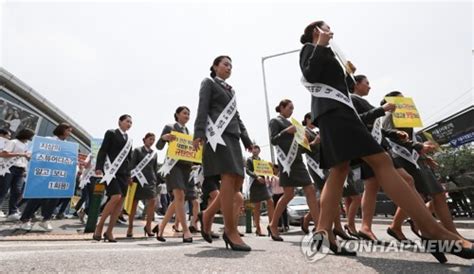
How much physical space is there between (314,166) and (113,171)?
286 cm

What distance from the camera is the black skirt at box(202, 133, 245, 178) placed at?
10.8ft

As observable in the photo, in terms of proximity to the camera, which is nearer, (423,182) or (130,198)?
(423,182)

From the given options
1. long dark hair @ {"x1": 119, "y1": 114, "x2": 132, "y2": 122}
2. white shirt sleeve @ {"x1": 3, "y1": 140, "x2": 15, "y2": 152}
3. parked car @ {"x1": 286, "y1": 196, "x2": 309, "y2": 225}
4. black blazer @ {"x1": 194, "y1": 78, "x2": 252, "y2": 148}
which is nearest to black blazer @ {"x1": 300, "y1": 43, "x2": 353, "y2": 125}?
black blazer @ {"x1": 194, "y1": 78, "x2": 252, "y2": 148}

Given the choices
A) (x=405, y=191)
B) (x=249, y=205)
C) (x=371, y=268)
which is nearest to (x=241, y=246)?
(x=371, y=268)

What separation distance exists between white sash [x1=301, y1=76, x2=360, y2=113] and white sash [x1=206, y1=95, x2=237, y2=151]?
99 centimetres

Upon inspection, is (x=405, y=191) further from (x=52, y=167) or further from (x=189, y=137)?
(x=52, y=167)

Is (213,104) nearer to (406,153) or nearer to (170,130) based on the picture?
(170,130)

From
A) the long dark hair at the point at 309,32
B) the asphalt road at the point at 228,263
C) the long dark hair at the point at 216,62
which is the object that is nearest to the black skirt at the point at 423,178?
the asphalt road at the point at 228,263

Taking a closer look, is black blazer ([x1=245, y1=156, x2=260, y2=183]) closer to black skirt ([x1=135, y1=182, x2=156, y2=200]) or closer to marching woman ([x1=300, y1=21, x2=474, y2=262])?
black skirt ([x1=135, y1=182, x2=156, y2=200])

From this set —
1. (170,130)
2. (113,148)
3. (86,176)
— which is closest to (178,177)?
(170,130)

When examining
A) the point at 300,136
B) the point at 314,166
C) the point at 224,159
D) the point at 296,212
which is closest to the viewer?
the point at 224,159

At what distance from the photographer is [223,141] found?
340cm

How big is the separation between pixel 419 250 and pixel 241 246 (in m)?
1.47

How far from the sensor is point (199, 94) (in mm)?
3578
